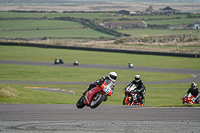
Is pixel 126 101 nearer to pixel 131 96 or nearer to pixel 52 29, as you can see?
pixel 131 96

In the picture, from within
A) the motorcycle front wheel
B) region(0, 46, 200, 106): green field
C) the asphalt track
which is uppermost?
the asphalt track

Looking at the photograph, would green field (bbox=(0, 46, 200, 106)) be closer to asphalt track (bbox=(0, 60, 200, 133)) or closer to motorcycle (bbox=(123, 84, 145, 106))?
motorcycle (bbox=(123, 84, 145, 106))

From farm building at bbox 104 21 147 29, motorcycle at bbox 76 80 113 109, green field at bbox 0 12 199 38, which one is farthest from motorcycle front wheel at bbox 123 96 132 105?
farm building at bbox 104 21 147 29

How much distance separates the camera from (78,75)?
42.2 meters

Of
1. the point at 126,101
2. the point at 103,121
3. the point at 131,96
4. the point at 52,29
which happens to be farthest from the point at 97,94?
the point at 52,29

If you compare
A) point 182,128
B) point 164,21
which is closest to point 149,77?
point 182,128

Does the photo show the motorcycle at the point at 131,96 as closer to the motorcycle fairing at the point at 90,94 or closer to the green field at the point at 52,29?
the motorcycle fairing at the point at 90,94

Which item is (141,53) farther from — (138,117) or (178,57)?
(138,117)

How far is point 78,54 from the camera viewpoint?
68875 mm

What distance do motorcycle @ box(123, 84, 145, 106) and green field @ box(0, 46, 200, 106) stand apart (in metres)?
2.08

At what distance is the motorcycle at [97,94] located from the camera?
1200 centimetres

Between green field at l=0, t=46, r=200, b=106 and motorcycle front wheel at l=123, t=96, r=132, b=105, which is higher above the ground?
motorcycle front wheel at l=123, t=96, r=132, b=105

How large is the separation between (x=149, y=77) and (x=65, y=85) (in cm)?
1097

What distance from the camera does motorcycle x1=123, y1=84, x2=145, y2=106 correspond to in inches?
671
